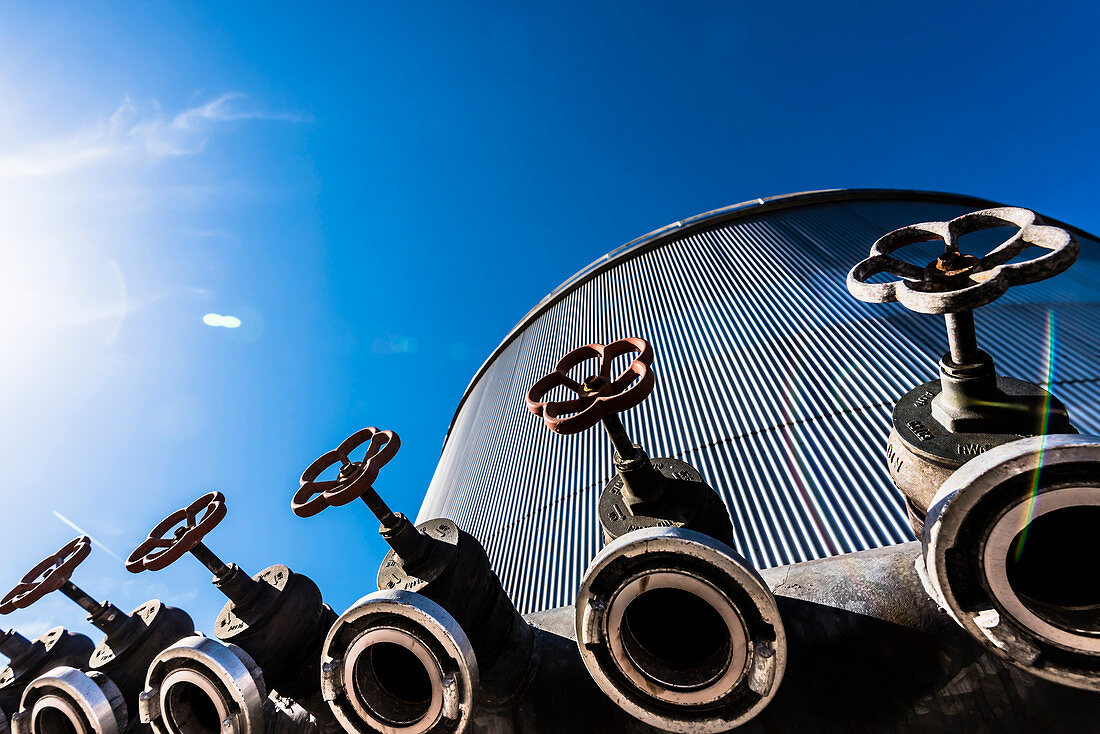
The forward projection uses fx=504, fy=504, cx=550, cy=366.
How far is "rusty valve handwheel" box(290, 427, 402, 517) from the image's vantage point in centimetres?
256

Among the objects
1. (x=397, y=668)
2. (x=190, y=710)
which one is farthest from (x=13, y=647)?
(x=397, y=668)

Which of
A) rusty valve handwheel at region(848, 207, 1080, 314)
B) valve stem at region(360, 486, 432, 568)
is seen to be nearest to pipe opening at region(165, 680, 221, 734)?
valve stem at region(360, 486, 432, 568)

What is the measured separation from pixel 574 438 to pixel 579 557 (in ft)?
7.33

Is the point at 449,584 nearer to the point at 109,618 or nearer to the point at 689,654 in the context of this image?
the point at 689,654

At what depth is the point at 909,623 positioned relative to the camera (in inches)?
76.8

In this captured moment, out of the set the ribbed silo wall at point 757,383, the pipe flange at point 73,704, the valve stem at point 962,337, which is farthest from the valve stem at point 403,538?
the ribbed silo wall at point 757,383

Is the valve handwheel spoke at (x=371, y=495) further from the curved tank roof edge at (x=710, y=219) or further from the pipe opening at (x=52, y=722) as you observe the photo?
the curved tank roof edge at (x=710, y=219)

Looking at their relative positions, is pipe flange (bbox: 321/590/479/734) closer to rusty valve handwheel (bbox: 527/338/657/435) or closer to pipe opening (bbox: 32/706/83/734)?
rusty valve handwheel (bbox: 527/338/657/435)

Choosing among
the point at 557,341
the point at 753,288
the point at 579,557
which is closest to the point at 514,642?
the point at 579,557

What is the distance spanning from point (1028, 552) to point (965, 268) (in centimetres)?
97

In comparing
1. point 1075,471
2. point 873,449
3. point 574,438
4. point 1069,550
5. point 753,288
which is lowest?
point 1069,550

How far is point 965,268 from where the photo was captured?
1840mm

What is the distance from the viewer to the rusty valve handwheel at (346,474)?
2.56m

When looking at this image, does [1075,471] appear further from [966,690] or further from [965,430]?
[966,690]
